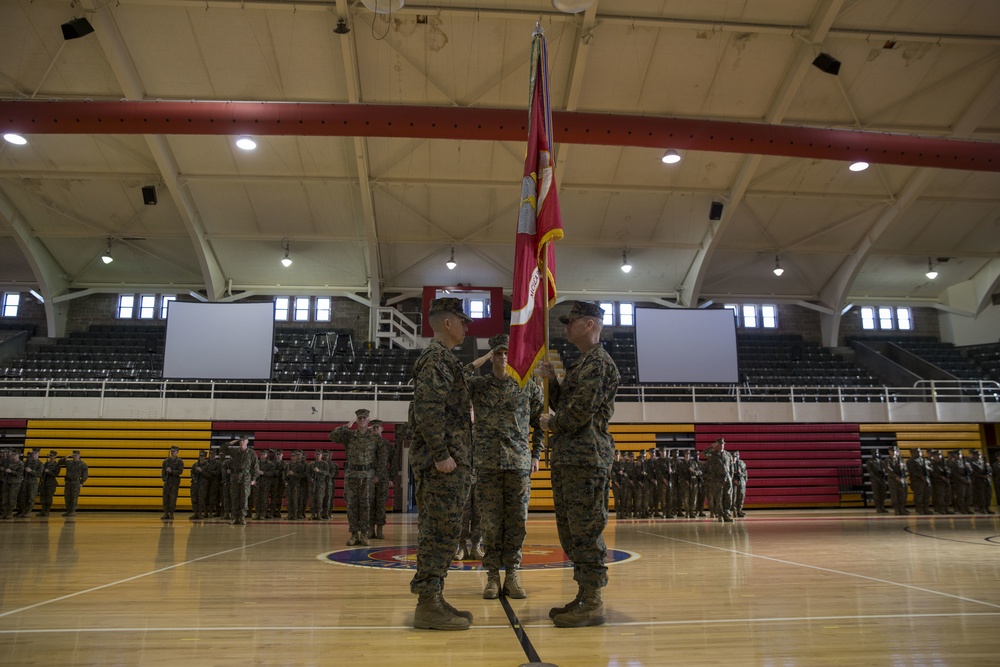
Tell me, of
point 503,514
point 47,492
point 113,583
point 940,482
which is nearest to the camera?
point 503,514

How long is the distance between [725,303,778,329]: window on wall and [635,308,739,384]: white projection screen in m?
5.95

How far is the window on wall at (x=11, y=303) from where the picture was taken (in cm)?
2339

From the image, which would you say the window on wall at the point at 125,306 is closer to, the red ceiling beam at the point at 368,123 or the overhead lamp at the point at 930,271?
the red ceiling beam at the point at 368,123

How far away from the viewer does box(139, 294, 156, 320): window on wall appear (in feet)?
77.4

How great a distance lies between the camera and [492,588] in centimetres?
438

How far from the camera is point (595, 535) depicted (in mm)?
3645

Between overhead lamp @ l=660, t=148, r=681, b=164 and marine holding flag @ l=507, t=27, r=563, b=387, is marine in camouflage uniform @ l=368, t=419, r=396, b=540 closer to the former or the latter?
marine holding flag @ l=507, t=27, r=563, b=387

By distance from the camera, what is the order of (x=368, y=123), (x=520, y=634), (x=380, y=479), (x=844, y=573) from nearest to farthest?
(x=520, y=634), (x=844, y=573), (x=380, y=479), (x=368, y=123)

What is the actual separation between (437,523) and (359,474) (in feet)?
15.9

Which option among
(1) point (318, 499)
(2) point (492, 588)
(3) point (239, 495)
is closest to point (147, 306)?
→ (1) point (318, 499)

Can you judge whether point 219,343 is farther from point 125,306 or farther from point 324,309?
point 125,306

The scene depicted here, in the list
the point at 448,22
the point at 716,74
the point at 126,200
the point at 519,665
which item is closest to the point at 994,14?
the point at 716,74

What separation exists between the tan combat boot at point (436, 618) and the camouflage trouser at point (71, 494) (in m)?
14.5

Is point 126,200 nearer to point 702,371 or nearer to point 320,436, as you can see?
point 320,436
